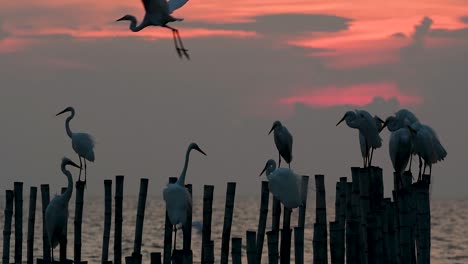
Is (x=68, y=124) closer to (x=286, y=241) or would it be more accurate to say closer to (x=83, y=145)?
(x=83, y=145)

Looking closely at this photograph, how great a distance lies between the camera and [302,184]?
18.7m

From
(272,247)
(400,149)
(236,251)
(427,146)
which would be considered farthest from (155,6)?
(427,146)

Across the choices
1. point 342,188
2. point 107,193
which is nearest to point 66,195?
point 107,193

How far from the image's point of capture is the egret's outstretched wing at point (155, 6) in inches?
666

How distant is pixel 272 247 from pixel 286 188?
3.17m

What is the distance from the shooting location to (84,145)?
23812 mm

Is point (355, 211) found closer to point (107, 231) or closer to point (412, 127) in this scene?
point (412, 127)

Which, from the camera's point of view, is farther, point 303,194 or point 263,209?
point 263,209

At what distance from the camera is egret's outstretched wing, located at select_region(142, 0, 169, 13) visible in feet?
55.5

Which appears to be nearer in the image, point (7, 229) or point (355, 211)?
point (355, 211)

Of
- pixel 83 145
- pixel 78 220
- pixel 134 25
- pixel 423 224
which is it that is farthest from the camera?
pixel 83 145

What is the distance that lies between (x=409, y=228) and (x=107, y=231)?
5848 millimetres

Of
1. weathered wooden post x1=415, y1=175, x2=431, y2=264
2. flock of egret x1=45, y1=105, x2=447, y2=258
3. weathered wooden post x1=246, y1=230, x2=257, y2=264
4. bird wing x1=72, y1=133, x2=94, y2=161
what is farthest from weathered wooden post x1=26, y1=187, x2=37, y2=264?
weathered wooden post x1=415, y1=175, x2=431, y2=264

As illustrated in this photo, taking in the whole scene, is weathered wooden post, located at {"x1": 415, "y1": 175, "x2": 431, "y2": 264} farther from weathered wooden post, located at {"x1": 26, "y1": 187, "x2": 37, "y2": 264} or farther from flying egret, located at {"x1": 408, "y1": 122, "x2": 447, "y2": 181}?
weathered wooden post, located at {"x1": 26, "y1": 187, "x2": 37, "y2": 264}
